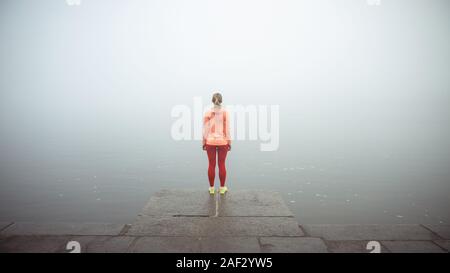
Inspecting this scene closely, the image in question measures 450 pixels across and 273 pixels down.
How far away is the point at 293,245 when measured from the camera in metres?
4.32

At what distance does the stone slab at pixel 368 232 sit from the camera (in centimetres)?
467

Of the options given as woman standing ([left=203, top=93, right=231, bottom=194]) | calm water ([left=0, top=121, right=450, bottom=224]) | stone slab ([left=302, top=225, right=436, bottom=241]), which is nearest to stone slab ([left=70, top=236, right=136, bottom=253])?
woman standing ([left=203, top=93, right=231, bottom=194])

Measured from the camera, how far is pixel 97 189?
34.0 meters

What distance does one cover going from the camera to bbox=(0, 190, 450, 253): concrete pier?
423 centimetres

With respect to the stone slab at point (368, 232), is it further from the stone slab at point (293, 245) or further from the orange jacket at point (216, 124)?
the orange jacket at point (216, 124)

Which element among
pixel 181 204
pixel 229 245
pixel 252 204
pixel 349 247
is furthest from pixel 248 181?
pixel 229 245

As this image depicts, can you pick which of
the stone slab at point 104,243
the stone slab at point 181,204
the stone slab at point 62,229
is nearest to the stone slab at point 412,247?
the stone slab at point 181,204

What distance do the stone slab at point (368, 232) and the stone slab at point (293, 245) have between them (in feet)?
1.07

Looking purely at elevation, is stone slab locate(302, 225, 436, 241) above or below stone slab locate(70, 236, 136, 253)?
below

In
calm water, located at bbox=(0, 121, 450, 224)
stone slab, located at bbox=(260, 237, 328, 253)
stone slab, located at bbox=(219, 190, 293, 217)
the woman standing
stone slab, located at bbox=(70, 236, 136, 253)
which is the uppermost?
the woman standing

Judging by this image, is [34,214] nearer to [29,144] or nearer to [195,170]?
[195,170]

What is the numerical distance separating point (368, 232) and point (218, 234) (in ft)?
7.43

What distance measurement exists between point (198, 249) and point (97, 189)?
3283 centimetres

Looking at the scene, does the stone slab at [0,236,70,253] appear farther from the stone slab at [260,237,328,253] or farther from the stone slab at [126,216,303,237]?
the stone slab at [260,237,328,253]
